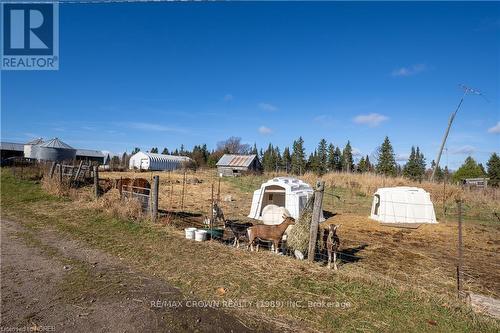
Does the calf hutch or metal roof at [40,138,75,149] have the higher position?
metal roof at [40,138,75,149]

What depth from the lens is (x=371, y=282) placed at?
5.20 metres

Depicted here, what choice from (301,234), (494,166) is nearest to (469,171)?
(494,166)

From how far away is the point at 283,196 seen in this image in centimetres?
1333

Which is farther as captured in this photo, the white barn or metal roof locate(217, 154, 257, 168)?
the white barn

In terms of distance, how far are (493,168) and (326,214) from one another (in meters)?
50.4

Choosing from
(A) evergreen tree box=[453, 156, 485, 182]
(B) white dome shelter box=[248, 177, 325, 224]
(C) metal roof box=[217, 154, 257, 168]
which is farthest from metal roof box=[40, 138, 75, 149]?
(A) evergreen tree box=[453, 156, 485, 182]

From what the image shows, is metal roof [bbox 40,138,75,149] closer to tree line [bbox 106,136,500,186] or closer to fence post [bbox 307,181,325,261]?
tree line [bbox 106,136,500,186]

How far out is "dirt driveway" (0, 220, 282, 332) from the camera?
3893mm

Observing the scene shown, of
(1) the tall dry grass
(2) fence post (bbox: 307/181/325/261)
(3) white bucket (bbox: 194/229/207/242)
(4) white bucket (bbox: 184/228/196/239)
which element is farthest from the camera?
(1) the tall dry grass

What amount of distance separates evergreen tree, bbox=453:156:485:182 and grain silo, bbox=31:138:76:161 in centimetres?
5948

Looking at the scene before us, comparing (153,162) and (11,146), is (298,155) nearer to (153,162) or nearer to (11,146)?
(153,162)

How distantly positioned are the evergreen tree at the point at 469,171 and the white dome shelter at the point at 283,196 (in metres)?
49.7

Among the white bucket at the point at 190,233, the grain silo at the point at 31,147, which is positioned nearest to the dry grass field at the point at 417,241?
the white bucket at the point at 190,233

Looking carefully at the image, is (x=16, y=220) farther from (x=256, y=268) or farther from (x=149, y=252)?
(x=256, y=268)
